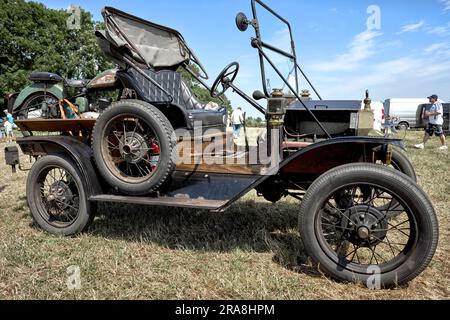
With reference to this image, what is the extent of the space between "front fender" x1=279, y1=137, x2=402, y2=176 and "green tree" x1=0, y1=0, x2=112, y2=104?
82.1ft

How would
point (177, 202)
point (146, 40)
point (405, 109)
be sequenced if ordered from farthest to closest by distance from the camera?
point (405, 109) < point (146, 40) < point (177, 202)

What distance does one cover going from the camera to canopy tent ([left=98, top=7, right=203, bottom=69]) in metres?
3.40

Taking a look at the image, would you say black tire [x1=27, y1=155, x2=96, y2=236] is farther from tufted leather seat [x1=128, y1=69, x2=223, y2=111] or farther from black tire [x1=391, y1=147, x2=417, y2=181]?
black tire [x1=391, y1=147, x2=417, y2=181]

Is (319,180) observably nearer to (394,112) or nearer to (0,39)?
(394,112)

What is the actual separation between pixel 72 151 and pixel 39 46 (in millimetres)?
28999

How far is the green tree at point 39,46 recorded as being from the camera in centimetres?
2595

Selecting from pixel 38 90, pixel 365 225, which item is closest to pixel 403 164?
pixel 365 225

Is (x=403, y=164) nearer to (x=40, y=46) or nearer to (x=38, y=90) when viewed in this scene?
(x=38, y=90)

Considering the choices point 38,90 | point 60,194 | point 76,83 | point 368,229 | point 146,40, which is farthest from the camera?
point 76,83

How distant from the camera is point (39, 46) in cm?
2753

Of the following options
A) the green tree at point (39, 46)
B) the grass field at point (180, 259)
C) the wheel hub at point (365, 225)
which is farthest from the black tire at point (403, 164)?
the green tree at point (39, 46)

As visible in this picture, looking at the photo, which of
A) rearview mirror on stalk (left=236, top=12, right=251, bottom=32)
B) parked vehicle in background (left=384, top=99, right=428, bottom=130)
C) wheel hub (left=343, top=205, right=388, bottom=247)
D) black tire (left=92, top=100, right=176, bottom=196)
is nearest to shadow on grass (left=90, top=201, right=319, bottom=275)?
wheel hub (left=343, top=205, right=388, bottom=247)

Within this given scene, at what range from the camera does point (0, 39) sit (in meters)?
26.9
